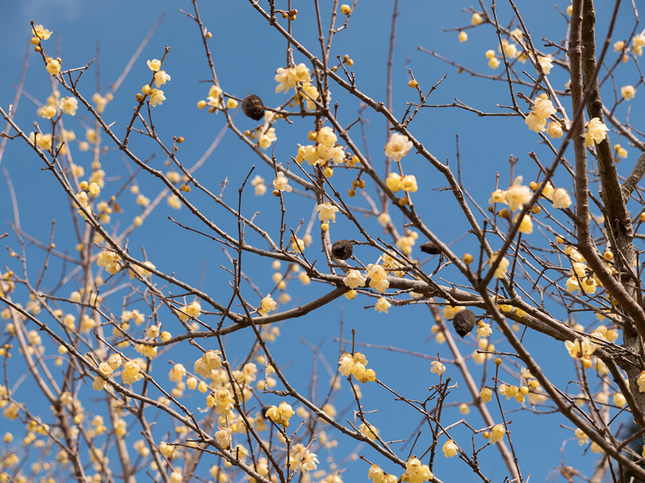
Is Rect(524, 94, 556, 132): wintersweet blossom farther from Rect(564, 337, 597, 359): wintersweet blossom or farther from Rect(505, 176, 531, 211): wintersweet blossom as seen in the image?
Rect(564, 337, 597, 359): wintersweet blossom

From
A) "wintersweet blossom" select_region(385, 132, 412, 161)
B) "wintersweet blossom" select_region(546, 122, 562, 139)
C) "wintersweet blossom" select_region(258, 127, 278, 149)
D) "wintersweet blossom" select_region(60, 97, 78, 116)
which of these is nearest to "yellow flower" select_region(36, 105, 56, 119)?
"wintersweet blossom" select_region(60, 97, 78, 116)

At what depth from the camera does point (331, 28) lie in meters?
3.18

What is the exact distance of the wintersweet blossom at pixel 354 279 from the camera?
2570 millimetres

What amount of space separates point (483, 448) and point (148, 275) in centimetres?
238

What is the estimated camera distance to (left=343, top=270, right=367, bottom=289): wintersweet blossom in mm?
2570

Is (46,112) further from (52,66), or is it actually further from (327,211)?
(327,211)

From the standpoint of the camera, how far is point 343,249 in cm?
260

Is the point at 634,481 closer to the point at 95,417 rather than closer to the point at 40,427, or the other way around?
the point at 40,427

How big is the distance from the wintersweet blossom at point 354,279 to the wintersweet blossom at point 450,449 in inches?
35.8

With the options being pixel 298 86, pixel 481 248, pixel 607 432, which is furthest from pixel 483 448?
pixel 298 86

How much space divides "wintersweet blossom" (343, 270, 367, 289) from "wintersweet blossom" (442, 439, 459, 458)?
35.8 inches

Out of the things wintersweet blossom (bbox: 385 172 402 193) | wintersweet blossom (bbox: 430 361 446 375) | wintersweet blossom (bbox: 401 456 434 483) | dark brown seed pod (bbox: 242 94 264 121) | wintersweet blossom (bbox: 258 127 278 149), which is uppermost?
wintersweet blossom (bbox: 258 127 278 149)

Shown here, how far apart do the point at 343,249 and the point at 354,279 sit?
0.15 meters

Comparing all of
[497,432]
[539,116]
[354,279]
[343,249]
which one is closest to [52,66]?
[343,249]
